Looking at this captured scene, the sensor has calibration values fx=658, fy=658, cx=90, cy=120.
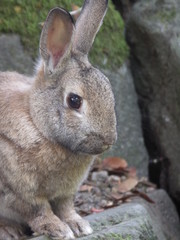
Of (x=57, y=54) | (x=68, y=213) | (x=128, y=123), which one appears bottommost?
(x=128, y=123)

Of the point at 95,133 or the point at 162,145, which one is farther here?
the point at 162,145

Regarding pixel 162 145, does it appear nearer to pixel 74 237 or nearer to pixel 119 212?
pixel 119 212

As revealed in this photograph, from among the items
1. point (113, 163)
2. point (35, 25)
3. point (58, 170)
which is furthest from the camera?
point (113, 163)

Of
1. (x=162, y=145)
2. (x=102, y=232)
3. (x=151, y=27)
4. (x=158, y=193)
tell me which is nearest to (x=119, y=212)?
(x=102, y=232)

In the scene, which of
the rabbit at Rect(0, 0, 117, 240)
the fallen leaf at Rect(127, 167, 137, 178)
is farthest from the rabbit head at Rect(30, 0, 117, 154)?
the fallen leaf at Rect(127, 167, 137, 178)

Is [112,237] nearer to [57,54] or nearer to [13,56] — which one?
[57,54]

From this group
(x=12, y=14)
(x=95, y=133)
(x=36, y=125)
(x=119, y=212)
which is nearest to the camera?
(x=95, y=133)

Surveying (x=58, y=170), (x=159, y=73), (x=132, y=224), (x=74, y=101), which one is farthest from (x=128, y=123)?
(x=74, y=101)
